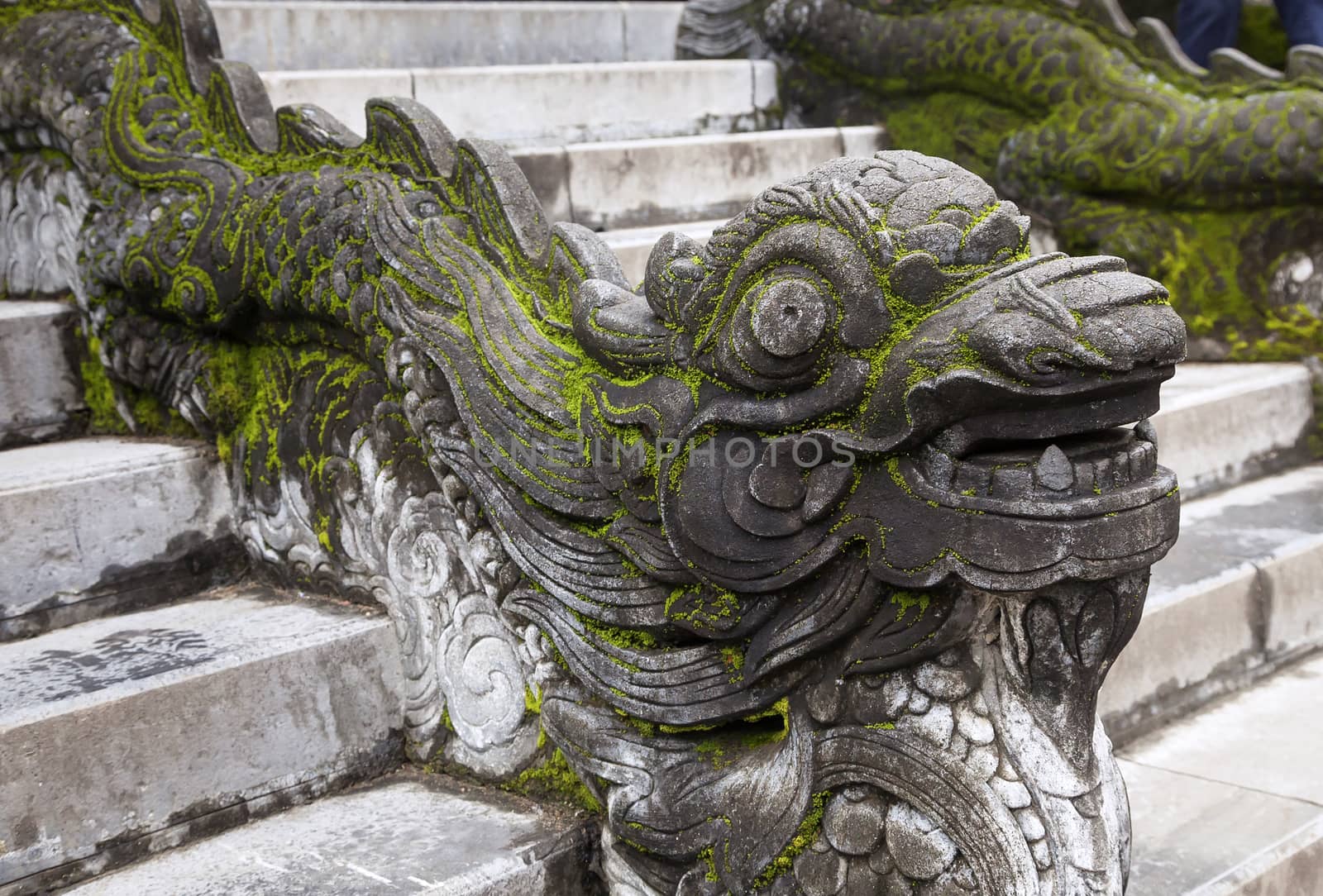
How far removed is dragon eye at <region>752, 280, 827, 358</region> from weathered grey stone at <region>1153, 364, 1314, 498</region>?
76.0 inches

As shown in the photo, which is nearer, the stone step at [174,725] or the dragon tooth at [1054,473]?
the dragon tooth at [1054,473]

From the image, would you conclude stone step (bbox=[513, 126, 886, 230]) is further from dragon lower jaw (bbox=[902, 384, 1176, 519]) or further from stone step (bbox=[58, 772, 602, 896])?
dragon lower jaw (bbox=[902, 384, 1176, 519])

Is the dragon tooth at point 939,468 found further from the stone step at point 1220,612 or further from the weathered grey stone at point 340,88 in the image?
the weathered grey stone at point 340,88

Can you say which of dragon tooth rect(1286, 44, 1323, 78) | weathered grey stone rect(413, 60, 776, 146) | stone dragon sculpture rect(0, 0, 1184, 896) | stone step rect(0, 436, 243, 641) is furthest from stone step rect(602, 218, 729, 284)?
dragon tooth rect(1286, 44, 1323, 78)

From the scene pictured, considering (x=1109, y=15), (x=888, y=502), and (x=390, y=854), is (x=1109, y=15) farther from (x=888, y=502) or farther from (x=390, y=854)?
(x=390, y=854)

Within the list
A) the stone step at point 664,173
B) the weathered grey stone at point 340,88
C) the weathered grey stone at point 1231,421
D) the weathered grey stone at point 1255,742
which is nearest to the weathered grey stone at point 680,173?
the stone step at point 664,173

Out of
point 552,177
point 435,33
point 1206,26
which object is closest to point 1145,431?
point 552,177

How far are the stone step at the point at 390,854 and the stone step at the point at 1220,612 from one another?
3.95 feet

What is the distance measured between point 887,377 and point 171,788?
1.37 meters

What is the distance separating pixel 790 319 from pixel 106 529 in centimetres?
161

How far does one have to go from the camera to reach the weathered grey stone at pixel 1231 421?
11.2ft

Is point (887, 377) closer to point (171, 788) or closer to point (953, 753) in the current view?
point (953, 753)

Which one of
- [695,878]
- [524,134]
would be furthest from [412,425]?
[524,134]

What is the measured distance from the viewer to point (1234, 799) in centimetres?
238
